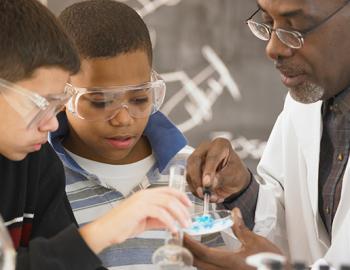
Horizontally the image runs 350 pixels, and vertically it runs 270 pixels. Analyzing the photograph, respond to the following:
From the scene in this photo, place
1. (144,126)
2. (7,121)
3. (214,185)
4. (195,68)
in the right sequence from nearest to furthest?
(7,121) → (214,185) → (144,126) → (195,68)

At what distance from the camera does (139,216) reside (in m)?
1.58

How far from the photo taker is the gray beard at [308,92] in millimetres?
2166

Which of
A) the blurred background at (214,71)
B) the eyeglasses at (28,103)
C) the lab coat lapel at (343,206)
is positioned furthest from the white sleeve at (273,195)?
the blurred background at (214,71)

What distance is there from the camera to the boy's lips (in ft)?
7.14

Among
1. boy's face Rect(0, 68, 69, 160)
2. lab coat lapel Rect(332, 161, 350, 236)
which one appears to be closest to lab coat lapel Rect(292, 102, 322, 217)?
lab coat lapel Rect(332, 161, 350, 236)

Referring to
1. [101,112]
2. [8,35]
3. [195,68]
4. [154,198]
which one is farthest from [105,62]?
[195,68]

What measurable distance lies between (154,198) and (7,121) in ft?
1.42

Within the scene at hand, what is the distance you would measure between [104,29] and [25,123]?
0.54 meters

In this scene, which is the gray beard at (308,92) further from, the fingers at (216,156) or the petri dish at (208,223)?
the petri dish at (208,223)

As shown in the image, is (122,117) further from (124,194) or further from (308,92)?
(308,92)

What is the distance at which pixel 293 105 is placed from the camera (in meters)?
2.51

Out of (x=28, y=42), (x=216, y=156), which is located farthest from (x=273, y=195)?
(x=28, y=42)

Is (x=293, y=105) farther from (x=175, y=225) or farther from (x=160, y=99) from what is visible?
(x=175, y=225)

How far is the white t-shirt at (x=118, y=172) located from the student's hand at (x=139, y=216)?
0.60 metres
